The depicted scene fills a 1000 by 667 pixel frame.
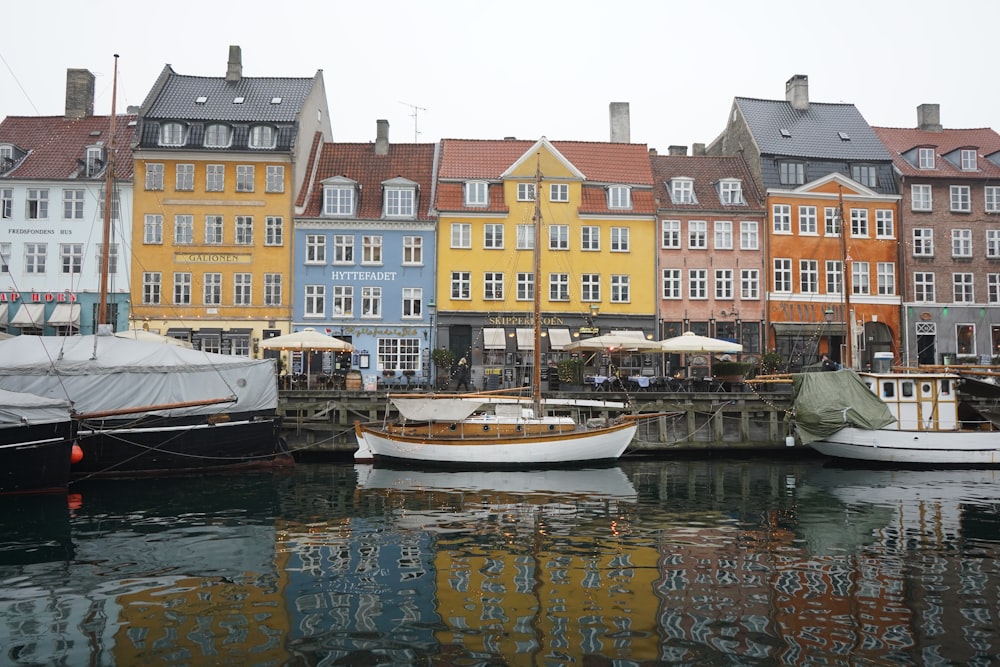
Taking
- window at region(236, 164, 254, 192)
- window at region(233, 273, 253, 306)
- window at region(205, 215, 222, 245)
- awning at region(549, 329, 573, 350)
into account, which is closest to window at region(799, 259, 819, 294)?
awning at region(549, 329, 573, 350)

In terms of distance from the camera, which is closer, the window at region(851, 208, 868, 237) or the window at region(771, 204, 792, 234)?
the window at region(771, 204, 792, 234)

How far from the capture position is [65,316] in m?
37.2

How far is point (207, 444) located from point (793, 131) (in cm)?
3503

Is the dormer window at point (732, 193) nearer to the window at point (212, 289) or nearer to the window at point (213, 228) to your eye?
the window at point (213, 228)

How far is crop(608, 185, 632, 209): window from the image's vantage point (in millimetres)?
40188

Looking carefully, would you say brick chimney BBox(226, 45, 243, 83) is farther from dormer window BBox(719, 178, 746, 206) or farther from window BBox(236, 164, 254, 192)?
dormer window BBox(719, 178, 746, 206)

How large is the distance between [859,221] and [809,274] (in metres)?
4.14

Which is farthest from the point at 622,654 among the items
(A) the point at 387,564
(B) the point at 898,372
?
(B) the point at 898,372

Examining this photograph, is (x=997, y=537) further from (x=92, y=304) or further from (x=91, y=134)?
(x=91, y=134)

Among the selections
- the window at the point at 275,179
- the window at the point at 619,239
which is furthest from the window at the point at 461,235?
the window at the point at 275,179

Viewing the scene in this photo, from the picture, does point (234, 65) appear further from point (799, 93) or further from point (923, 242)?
point (923, 242)

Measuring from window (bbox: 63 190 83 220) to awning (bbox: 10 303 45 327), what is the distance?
15.4 ft

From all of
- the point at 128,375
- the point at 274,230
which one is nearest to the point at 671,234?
the point at 274,230

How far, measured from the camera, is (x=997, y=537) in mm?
15383
